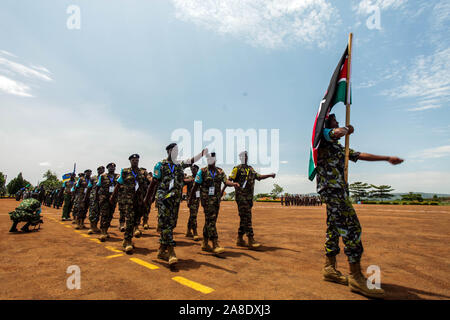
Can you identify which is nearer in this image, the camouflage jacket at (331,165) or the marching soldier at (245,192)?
the camouflage jacket at (331,165)

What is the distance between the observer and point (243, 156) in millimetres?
5934

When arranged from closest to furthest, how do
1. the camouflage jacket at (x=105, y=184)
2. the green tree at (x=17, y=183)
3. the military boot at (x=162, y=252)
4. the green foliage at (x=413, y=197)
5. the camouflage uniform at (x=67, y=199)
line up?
the military boot at (x=162, y=252), the camouflage jacket at (x=105, y=184), the camouflage uniform at (x=67, y=199), the green tree at (x=17, y=183), the green foliage at (x=413, y=197)

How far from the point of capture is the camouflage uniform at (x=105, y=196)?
6.68m

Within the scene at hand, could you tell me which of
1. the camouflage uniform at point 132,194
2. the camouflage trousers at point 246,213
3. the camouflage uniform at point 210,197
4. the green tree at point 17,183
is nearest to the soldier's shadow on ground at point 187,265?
the camouflage uniform at point 210,197

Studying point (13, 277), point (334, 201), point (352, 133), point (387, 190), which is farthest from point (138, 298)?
point (387, 190)

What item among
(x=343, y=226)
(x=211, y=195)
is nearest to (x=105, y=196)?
(x=211, y=195)

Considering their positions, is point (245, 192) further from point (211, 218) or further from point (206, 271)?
point (206, 271)

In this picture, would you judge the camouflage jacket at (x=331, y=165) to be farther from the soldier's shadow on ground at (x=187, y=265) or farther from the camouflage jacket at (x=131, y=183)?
the camouflage jacket at (x=131, y=183)

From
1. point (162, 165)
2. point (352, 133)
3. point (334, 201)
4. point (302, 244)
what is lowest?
point (302, 244)

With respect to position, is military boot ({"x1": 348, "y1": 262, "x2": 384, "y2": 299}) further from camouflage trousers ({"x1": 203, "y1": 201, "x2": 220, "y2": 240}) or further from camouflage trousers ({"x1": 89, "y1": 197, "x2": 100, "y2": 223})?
camouflage trousers ({"x1": 89, "y1": 197, "x2": 100, "y2": 223})

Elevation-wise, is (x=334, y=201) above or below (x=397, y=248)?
above

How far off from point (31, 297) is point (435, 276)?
5.97 meters

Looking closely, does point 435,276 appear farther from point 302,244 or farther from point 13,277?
point 13,277

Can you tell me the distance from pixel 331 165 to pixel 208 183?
277 cm
